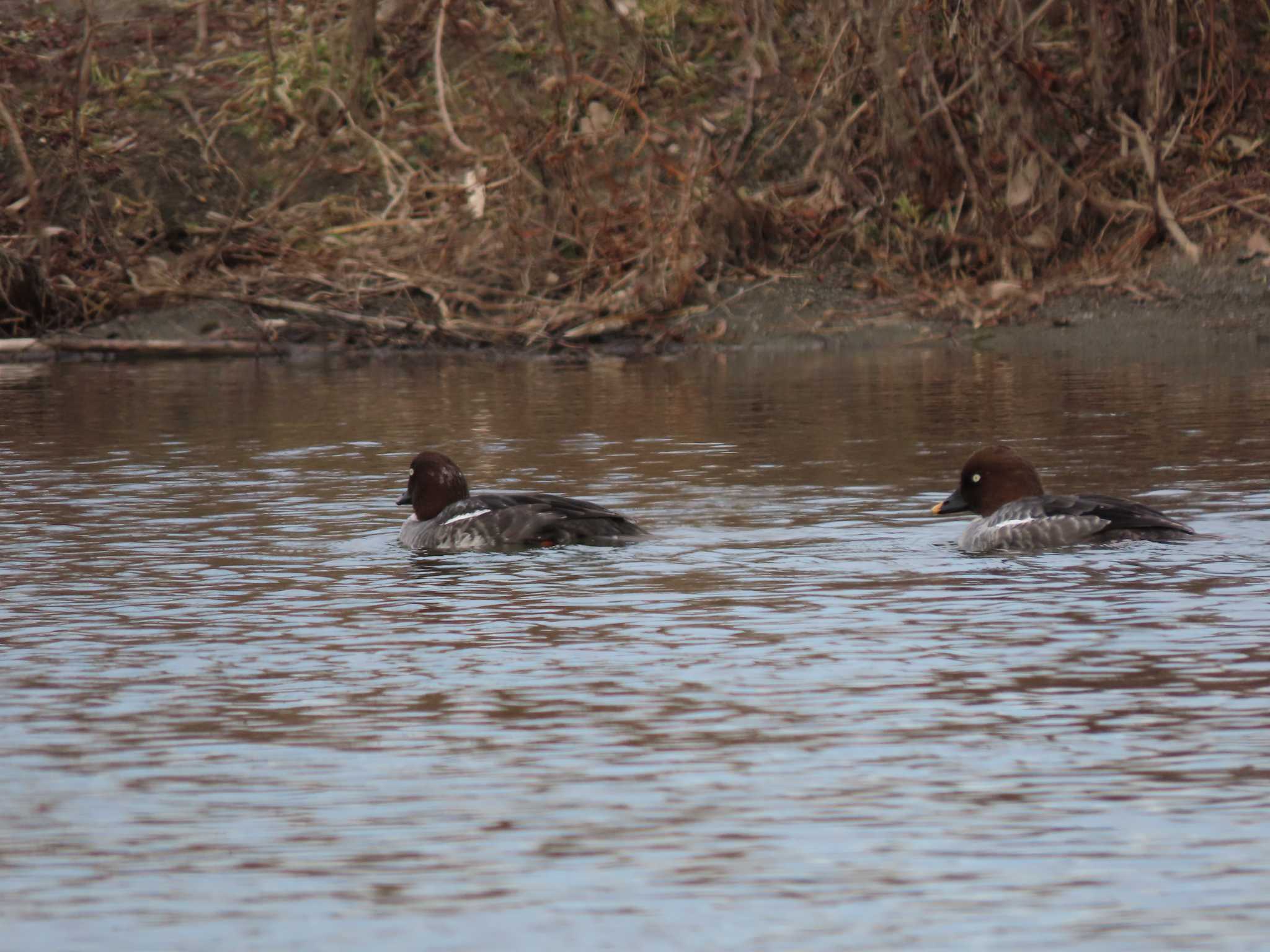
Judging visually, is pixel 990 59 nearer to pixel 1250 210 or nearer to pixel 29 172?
pixel 1250 210

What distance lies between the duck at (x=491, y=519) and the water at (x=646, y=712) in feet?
0.52

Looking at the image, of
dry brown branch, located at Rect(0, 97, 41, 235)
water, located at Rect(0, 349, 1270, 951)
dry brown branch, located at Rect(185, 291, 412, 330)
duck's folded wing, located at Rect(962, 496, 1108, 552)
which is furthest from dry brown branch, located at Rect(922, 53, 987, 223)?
duck's folded wing, located at Rect(962, 496, 1108, 552)

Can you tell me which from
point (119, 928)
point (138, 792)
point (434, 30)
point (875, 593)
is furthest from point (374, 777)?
point (434, 30)

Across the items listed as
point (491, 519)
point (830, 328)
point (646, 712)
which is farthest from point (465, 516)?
point (830, 328)

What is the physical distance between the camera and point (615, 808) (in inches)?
251

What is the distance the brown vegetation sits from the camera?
2472 cm

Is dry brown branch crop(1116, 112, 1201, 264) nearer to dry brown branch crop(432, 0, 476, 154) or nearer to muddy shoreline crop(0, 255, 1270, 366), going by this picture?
muddy shoreline crop(0, 255, 1270, 366)

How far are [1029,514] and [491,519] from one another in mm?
2739

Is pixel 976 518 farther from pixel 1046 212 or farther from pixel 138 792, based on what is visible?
pixel 1046 212

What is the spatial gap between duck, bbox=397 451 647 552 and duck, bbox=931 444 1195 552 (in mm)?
1743

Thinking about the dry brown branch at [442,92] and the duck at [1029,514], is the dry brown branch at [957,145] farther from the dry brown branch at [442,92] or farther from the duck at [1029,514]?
the duck at [1029,514]

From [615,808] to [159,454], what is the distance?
10.5 meters

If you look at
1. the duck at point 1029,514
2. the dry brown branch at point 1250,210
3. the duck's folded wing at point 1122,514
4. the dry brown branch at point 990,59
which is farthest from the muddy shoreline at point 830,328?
the duck's folded wing at point 1122,514

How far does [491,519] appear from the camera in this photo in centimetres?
1176
